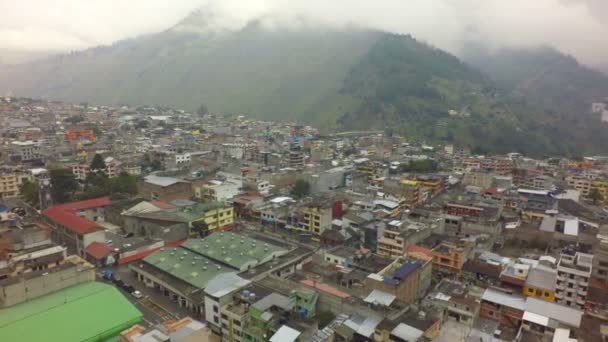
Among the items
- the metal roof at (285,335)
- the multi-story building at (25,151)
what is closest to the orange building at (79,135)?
the multi-story building at (25,151)

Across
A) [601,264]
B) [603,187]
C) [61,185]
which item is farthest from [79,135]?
[603,187]

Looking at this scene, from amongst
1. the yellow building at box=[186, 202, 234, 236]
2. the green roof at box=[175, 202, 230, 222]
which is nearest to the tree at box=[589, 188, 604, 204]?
the yellow building at box=[186, 202, 234, 236]

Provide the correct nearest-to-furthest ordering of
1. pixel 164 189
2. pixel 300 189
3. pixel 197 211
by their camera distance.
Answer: pixel 197 211 → pixel 164 189 → pixel 300 189

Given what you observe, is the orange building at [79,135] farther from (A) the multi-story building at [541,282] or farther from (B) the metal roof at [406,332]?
(A) the multi-story building at [541,282]

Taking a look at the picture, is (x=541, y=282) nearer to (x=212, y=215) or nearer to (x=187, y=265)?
(x=187, y=265)

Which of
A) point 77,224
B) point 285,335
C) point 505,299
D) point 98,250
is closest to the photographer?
point 285,335

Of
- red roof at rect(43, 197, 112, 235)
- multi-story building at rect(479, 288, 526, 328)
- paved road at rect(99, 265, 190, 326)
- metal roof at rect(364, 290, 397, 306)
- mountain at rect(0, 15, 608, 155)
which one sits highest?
mountain at rect(0, 15, 608, 155)

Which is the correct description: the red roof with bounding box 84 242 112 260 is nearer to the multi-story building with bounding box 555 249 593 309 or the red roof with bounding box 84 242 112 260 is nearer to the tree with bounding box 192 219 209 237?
the tree with bounding box 192 219 209 237
